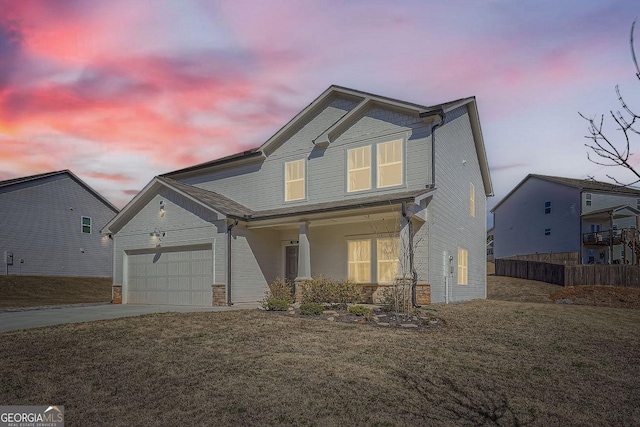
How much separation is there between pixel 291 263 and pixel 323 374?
42.4ft

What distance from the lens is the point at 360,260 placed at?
1764 centimetres

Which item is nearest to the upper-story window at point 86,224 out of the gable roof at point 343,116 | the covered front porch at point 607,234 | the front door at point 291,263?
the gable roof at point 343,116

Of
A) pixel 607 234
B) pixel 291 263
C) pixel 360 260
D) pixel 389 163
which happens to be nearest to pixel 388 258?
pixel 360 260

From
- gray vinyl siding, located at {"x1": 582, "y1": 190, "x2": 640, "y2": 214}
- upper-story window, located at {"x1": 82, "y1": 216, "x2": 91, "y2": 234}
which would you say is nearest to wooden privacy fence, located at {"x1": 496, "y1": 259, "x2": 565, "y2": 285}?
gray vinyl siding, located at {"x1": 582, "y1": 190, "x2": 640, "y2": 214}

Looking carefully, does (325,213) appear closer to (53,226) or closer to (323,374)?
(323,374)

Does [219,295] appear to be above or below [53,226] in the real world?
below

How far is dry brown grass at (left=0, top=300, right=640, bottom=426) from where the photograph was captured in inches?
232

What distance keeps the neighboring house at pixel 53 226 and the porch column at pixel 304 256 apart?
2093cm

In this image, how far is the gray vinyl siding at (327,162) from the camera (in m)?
16.5

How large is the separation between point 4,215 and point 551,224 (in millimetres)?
39632

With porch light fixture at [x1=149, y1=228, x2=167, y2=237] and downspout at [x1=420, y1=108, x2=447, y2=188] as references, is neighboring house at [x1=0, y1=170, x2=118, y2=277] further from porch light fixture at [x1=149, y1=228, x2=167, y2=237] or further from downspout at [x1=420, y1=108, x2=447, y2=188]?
downspout at [x1=420, y1=108, x2=447, y2=188]

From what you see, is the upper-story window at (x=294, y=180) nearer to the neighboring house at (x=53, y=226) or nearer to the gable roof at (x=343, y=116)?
the gable roof at (x=343, y=116)

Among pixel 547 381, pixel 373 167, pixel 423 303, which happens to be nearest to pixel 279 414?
pixel 547 381

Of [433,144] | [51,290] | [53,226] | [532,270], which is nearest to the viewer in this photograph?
[433,144]
